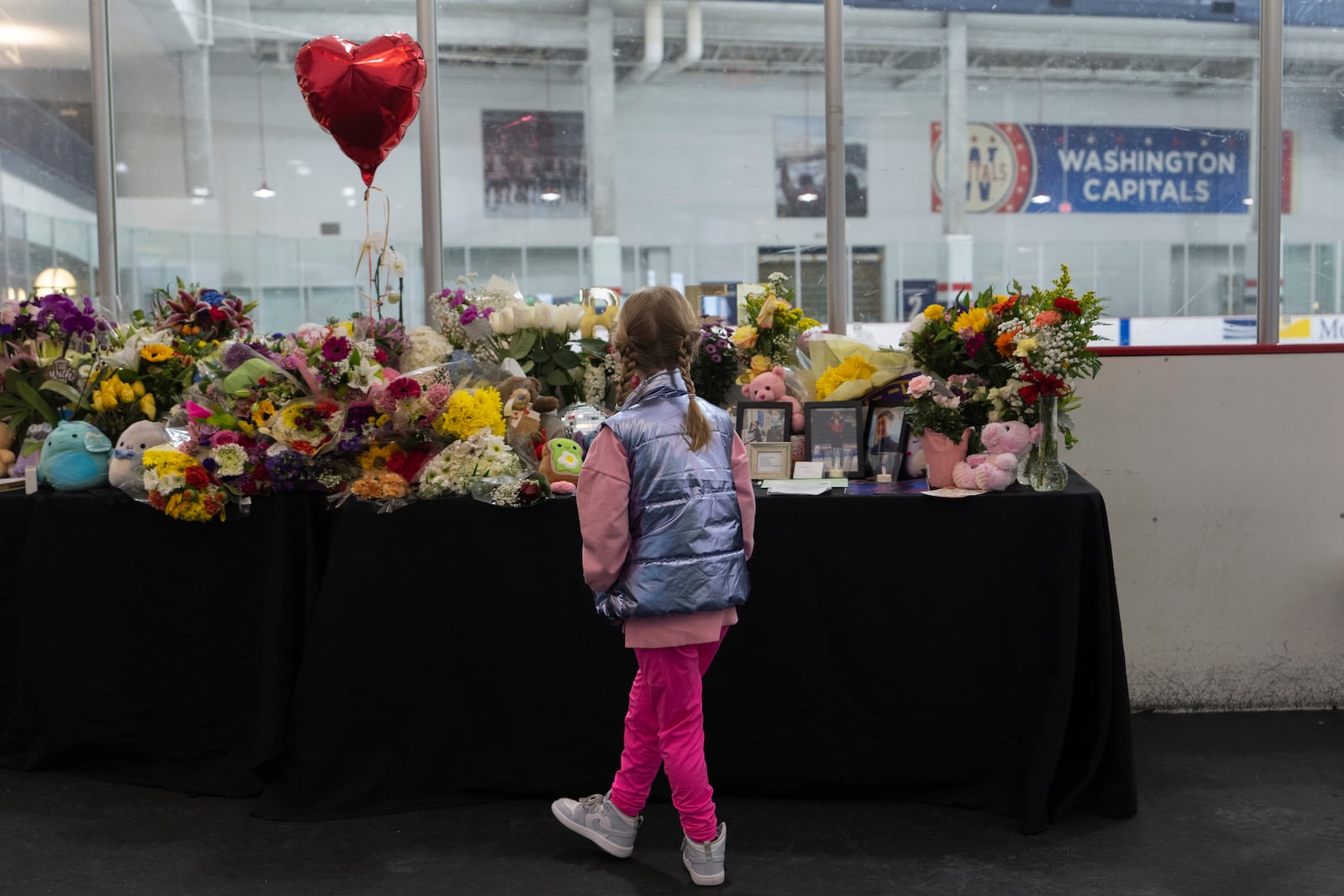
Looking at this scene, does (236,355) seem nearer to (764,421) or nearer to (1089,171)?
(764,421)

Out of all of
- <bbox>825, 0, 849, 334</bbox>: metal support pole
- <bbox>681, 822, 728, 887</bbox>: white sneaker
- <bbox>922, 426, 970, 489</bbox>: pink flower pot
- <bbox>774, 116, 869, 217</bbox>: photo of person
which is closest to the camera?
<bbox>681, 822, 728, 887</bbox>: white sneaker

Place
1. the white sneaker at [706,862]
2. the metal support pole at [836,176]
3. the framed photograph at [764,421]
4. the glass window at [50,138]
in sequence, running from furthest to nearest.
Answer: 1. the glass window at [50,138]
2. the metal support pole at [836,176]
3. the framed photograph at [764,421]
4. the white sneaker at [706,862]

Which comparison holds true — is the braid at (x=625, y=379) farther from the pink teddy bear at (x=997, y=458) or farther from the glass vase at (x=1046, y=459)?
the glass vase at (x=1046, y=459)

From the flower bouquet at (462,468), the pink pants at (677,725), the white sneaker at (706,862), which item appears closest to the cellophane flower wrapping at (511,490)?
the flower bouquet at (462,468)

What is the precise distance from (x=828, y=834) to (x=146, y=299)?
331cm

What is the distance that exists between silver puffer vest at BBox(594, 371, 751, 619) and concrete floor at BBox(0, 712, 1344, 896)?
638mm

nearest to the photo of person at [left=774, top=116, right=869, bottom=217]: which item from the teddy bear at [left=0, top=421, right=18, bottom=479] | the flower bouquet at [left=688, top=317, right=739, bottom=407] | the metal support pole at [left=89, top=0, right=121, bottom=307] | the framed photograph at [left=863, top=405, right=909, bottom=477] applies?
the flower bouquet at [left=688, top=317, right=739, bottom=407]

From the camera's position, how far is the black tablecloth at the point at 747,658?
281 cm

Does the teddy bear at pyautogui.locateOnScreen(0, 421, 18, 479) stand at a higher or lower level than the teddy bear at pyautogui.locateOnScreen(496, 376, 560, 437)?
lower

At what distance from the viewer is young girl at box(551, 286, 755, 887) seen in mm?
A: 2361

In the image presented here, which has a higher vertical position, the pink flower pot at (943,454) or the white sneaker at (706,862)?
the pink flower pot at (943,454)

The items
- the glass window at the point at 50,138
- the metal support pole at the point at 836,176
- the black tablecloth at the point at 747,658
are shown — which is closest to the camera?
the black tablecloth at the point at 747,658

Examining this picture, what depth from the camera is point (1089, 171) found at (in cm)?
460

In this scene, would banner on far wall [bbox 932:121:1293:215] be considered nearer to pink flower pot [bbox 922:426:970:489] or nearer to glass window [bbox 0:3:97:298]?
pink flower pot [bbox 922:426:970:489]
